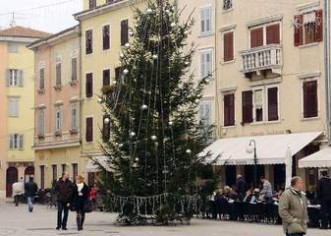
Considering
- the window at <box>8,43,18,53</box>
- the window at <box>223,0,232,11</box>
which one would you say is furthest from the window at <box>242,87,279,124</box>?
the window at <box>8,43,18,53</box>

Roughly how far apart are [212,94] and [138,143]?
1861 cm

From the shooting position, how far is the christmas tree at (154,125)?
30.4m

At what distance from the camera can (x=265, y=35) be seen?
1742 inches

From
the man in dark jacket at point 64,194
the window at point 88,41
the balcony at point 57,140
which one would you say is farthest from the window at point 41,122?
the man in dark jacket at point 64,194

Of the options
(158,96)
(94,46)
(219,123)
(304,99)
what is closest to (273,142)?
(304,99)

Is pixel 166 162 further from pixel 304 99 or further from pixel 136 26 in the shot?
pixel 304 99

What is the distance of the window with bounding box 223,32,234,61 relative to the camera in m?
47.1

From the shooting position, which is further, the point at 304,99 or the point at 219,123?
the point at 219,123

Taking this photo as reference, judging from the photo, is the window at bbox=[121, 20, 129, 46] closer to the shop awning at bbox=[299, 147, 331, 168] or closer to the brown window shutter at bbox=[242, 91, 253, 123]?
the brown window shutter at bbox=[242, 91, 253, 123]

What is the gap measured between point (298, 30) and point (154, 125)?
45.0ft

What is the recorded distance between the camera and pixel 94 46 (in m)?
61.3

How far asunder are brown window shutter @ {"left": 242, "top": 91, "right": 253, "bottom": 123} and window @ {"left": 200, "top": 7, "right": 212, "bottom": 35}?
194 inches

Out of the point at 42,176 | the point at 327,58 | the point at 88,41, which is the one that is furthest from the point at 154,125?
the point at 42,176

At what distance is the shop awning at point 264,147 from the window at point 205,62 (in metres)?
4.30
